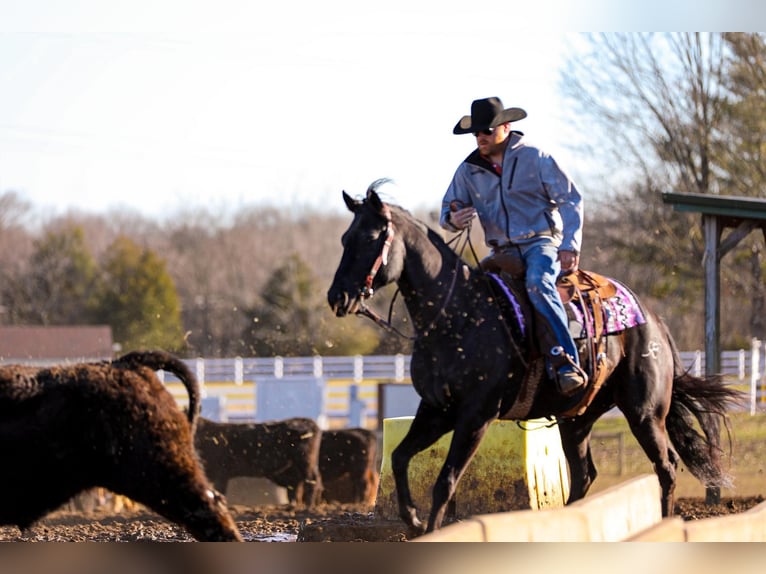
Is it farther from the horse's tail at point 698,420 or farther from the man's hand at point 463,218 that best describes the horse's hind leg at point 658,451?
the man's hand at point 463,218

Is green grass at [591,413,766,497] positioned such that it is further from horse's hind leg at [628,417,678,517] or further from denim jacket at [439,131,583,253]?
denim jacket at [439,131,583,253]

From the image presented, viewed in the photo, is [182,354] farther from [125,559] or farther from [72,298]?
[125,559]

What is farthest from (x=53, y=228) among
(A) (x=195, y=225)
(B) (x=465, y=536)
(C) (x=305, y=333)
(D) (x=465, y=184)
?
(B) (x=465, y=536)

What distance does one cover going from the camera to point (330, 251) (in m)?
40.5

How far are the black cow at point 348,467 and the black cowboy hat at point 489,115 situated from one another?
656 centimetres

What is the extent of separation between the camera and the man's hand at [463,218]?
7117 millimetres

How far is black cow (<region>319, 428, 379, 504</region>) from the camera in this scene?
13.1 metres

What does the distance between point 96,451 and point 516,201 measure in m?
3.02

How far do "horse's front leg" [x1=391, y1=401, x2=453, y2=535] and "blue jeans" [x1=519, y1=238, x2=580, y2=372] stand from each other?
0.78 metres

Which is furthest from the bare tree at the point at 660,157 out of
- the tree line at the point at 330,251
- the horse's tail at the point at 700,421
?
the horse's tail at the point at 700,421

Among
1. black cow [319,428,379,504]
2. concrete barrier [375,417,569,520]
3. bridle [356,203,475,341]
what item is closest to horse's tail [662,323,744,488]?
concrete barrier [375,417,569,520]

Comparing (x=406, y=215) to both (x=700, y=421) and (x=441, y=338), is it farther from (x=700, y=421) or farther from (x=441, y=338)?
(x=700, y=421)

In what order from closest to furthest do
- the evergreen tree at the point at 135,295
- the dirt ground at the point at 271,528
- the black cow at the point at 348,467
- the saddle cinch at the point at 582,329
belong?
the saddle cinch at the point at 582,329 → the dirt ground at the point at 271,528 → the black cow at the point at 348,467 → the evergreen tree at the point at 135,295

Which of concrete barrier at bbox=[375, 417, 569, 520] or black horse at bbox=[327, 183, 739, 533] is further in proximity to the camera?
concrete barrier at bbox=[375, 417, 569, 520]
